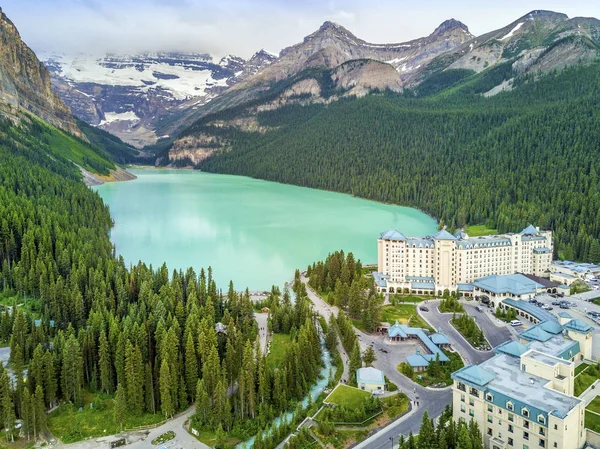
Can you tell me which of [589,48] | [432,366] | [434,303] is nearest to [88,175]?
[434,303]

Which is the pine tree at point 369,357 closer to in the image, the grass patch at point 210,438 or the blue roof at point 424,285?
the grass patch at point 210,438

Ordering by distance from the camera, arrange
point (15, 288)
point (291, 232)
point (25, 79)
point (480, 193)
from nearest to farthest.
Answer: point (15, 288) → point (291, 232) → point (480, 193) → point (25, 79)

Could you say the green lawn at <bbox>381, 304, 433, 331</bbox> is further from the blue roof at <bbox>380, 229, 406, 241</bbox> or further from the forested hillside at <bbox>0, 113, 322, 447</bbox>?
the blue roof at <bbox>380, 229, 406, 241</bbox>

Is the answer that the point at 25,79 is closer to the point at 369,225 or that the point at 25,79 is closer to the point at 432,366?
the point at 369,225

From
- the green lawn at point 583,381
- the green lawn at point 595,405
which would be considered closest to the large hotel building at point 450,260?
the green lawn at point 583,381

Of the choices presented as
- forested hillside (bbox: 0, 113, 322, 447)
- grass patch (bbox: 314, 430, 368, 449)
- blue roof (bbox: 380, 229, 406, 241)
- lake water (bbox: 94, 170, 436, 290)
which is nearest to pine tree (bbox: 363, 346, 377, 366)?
forested hillside (bbox: 0, 113, 322, 447)

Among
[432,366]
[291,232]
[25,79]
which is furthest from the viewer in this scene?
[25,79]
